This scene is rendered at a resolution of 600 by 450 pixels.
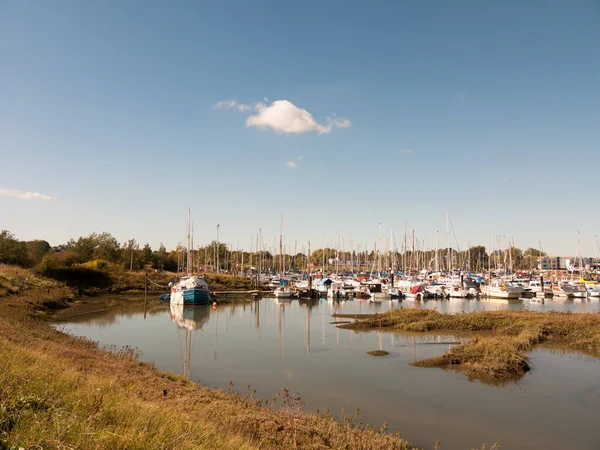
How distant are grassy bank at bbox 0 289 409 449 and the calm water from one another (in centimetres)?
345

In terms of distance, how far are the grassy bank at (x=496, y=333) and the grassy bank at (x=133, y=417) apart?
1241 cm

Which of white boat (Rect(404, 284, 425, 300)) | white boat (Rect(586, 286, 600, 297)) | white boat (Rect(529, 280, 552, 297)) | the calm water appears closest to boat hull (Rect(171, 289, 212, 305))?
the calm water

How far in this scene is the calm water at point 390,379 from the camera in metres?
16.1

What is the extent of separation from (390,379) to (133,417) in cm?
1711

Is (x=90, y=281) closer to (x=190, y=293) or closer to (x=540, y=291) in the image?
(x=190, y=293)

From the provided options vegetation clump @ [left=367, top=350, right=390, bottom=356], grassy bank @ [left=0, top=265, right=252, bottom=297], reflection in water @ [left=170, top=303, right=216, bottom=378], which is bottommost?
reflection in water @ [left=170, top=303, right=216, bottom=378]

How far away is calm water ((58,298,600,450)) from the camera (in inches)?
635

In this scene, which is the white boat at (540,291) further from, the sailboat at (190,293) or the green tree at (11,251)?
the green tree at (11,251)

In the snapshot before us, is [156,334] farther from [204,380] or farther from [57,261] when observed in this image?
[57,261]

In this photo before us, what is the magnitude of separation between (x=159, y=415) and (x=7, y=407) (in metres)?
3.18

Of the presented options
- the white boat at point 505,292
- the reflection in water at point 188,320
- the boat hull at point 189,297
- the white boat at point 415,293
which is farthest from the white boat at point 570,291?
the boat hull at point 189,297

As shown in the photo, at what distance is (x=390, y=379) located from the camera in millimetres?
22812

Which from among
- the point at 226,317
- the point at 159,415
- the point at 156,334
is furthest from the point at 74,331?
the point at 159,415

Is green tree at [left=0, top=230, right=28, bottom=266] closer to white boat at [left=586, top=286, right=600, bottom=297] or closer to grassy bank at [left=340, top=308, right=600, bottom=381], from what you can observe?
grassy bank at [left=340, top=308, right=600, bottom=381]
